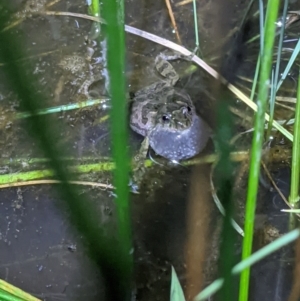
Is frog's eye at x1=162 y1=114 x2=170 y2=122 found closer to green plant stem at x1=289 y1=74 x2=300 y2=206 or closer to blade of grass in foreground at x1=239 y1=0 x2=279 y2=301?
green plant stem at x1=289 y1=74 x2=300 y2=206

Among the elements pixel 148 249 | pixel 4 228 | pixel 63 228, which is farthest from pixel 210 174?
pixel 4 228

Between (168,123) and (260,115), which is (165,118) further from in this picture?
(260,115)

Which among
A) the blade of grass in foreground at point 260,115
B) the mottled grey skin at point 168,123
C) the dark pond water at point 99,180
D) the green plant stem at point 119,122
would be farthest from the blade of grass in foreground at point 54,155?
the mottled grey skin at point 168,123

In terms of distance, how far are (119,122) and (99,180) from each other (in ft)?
2.64

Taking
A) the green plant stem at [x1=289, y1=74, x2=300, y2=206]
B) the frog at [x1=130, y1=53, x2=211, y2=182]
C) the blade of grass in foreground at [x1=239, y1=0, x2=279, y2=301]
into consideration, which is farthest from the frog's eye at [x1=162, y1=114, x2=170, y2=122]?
the blade of grass in foreground at [x1=239, y1=0, x2=279, y2=301]

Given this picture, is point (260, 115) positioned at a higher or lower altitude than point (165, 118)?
lower

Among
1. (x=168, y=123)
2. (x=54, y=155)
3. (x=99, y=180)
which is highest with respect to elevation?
(x=168, y=123)

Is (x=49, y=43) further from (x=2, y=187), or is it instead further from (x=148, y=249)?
(x=148, y=249)

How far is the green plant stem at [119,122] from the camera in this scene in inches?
13.4

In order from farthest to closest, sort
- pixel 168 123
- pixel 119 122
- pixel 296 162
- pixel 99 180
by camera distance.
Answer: pixel 168 123 → pixel 99 180 → pixel 296 162 → pixel 119 122

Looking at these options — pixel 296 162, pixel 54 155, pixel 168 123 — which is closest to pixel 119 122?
pixel 54 155

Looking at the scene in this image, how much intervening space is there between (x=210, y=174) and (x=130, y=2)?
727mm

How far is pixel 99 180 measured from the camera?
1.20 metres

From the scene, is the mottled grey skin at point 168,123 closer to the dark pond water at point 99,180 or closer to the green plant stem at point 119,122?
the dark pond water at point 99,180
